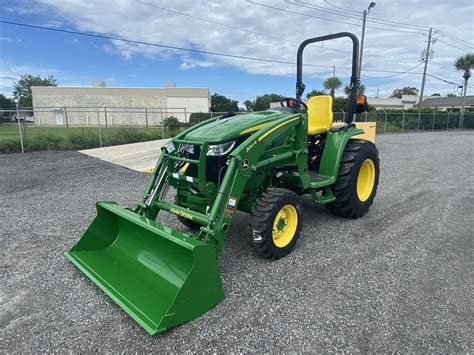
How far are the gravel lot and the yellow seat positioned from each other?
4.32 ft

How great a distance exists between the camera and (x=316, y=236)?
14.5 ft

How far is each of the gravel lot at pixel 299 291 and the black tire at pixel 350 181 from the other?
20 centimetres

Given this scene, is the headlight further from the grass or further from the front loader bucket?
the grass

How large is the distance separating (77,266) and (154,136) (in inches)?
581

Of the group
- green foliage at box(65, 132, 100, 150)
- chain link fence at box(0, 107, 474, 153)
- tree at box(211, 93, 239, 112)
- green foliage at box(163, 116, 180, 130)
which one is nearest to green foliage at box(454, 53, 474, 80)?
chain link fence at box(0, 107, 474, 153)

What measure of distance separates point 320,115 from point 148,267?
324 centimetres

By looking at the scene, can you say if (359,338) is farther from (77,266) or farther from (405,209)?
(405,209)

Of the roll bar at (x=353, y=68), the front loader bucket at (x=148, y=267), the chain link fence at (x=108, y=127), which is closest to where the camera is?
the front loader bucket at (x=148, y=267)

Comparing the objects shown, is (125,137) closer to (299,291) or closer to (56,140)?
(56,140)

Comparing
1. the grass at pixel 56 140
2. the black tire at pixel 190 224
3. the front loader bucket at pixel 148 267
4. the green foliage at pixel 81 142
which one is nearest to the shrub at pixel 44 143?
the grass at pixel 56 140

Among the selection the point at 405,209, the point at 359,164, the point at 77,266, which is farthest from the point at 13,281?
the point at 405,209

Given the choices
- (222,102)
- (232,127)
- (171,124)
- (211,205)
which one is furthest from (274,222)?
(222,102)

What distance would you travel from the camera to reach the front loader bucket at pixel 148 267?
261cm

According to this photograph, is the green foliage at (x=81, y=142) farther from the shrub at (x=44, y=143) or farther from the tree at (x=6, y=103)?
the tree at (x=6, y=103)
